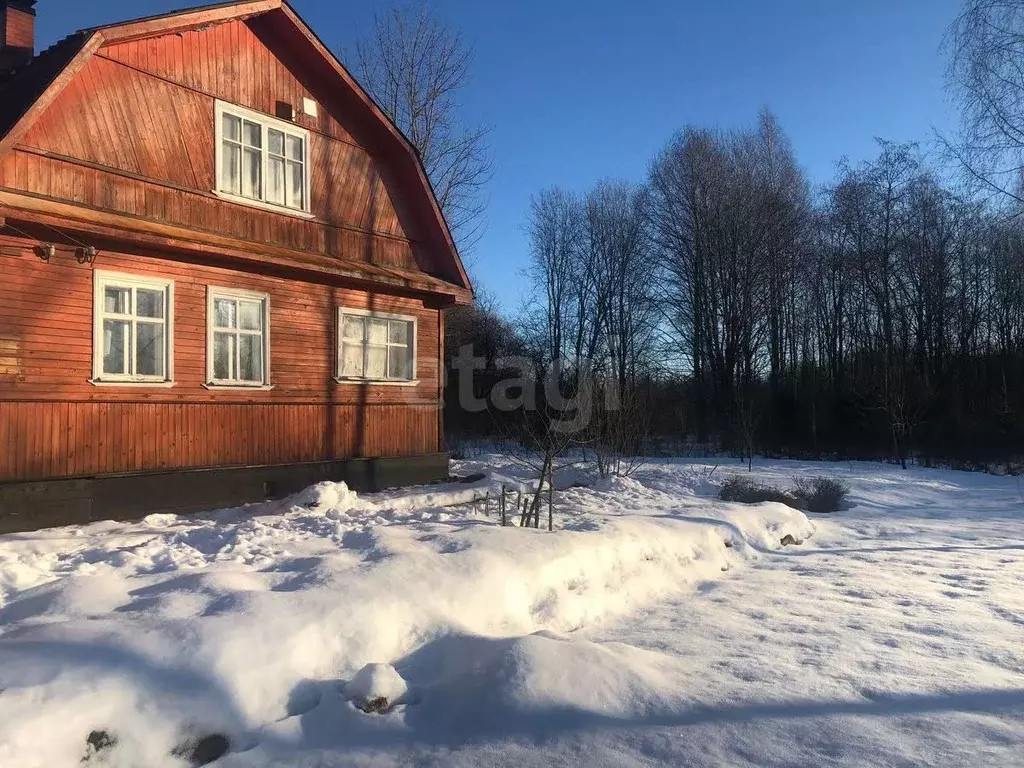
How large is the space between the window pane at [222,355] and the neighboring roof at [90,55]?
3.40 meters

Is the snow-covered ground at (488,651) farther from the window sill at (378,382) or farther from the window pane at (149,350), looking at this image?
the window sill at (378,382)

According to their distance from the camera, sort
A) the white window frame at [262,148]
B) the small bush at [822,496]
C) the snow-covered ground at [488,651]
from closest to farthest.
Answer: the snow-covered ground at [488,651], the white window frame at [262,148], the small bush at [822,496]

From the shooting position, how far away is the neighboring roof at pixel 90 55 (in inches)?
327

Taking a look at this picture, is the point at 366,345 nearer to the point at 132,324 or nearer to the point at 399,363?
the point at 399,363

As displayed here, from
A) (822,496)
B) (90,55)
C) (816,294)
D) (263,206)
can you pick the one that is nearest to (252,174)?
(263,206)

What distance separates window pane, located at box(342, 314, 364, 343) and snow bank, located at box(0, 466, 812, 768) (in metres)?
4.76

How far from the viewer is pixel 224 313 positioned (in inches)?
416

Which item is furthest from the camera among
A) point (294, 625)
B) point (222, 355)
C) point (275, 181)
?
point (275, 181)

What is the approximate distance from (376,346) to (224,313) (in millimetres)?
2901

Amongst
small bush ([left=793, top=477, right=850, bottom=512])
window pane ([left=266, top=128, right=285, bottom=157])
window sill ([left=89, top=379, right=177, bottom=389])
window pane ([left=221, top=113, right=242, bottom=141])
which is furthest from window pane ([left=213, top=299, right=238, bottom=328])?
small bush ([left=793, top=477, right=850, bottom=512])

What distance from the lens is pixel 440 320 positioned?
46.0 feet

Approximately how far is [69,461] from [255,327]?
3.14 meters

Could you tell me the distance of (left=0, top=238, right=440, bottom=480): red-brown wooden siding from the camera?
8.47m

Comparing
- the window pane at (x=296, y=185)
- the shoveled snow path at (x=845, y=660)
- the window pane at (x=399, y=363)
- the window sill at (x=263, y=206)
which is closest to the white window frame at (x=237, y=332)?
the window sill at (x=263, y=206)
